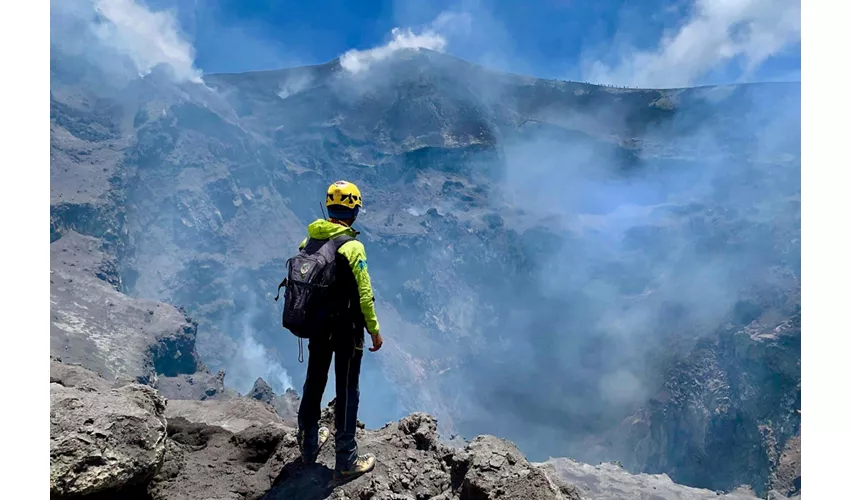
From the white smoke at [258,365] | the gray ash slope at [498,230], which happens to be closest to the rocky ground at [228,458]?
the gray ash slope at [498,230]

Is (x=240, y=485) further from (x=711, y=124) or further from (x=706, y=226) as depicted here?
(x=711, y=124)

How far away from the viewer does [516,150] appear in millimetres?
77938

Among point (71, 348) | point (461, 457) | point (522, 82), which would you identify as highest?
point (522, 82)

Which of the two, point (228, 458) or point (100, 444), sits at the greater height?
point (228, 458)

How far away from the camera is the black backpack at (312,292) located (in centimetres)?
352

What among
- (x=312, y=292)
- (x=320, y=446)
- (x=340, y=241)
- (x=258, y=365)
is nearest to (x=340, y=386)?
(x=320, y=446)

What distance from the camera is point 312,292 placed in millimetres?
3533

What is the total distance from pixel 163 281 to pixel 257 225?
14360mm

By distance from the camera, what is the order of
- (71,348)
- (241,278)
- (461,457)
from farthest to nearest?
(241,278) < (71,348) < (461,457)

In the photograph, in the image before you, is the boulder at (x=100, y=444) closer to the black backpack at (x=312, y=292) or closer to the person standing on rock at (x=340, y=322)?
the person standing on rock at (x=340, y=322)

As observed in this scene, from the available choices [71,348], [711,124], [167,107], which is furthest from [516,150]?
[71,348]

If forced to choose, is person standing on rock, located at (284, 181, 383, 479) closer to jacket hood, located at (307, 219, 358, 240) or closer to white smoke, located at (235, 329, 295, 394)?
jacket hood, located at (307, 219, 358, 240)

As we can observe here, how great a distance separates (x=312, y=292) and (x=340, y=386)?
0.89 m

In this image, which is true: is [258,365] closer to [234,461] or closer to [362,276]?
[234,461]
